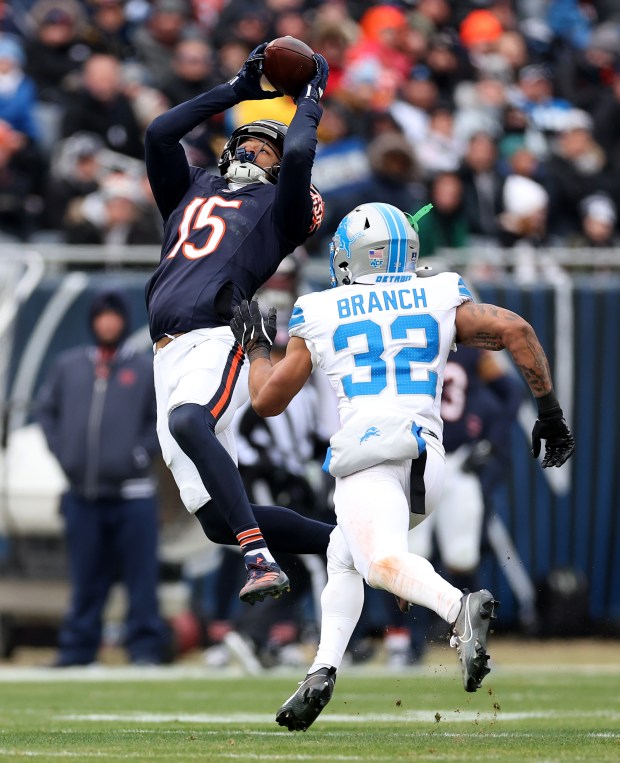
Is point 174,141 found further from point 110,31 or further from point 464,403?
point 110,31

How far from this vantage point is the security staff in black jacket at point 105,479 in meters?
10.9

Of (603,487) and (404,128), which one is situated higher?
(404,128)

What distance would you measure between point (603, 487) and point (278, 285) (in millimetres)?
3004

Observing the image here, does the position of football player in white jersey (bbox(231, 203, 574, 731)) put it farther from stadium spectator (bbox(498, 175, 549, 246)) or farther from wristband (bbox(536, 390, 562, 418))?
stadium spectator (bbox(498, 175, 549, 246))

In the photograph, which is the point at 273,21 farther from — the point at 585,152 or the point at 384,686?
the point at 384,686

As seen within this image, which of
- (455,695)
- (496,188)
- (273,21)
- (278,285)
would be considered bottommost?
(455,695)

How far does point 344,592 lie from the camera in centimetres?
637

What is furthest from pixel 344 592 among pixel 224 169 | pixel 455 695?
pixel 455 695

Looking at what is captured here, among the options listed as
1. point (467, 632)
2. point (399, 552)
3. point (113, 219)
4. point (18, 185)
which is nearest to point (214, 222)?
point (399, 552)

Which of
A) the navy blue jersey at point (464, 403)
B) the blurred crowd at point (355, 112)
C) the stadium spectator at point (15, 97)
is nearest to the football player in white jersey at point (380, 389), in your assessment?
the navy blue jersey at point (464, 403)

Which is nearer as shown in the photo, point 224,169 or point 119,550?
point 224,169

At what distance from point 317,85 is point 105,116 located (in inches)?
259

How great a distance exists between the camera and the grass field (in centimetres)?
563

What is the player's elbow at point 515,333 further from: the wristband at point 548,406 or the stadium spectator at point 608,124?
the stadium spectator at point 608,124
